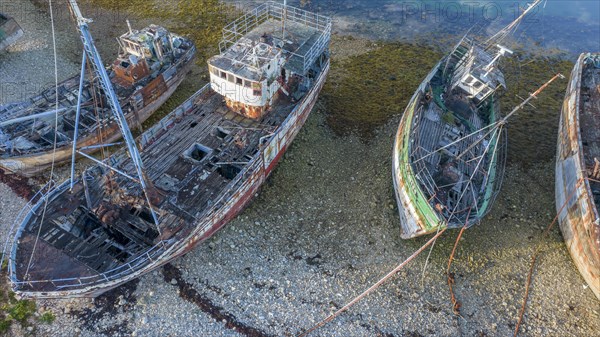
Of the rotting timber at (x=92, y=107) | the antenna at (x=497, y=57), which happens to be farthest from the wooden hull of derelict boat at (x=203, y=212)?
the antenna at (x=497, y=57)

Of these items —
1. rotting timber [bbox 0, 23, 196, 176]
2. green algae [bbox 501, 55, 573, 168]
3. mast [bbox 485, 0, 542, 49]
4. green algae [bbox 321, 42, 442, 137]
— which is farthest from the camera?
green algae [bbox 321, 42, 442, 137]

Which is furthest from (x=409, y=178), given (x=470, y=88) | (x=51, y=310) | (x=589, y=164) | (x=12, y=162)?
(x=12, y=162)

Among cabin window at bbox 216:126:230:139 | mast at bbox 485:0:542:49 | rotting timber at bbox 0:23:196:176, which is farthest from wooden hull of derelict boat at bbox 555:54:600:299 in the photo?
rotting timber at bbox 0:23:196:176

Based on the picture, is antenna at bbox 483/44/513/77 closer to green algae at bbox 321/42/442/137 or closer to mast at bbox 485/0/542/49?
mast at bbox 485/0/542/49

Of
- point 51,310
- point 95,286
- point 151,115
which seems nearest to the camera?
point 95,286

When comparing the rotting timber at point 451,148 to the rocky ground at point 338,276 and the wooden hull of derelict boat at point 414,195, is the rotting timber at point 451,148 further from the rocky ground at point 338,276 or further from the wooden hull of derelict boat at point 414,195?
the rocky ground at point 338,276

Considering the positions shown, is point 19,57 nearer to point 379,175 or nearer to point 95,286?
point 95,286
